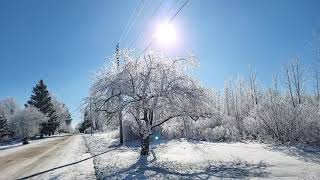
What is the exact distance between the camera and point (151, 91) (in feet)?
66.0

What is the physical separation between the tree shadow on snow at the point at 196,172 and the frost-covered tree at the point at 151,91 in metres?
3.86

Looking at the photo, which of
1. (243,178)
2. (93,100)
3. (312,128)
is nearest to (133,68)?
(93,100)

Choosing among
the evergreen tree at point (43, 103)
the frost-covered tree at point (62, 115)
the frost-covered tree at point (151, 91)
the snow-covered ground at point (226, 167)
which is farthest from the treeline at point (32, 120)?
the snow-covered ground at point (226, 167)

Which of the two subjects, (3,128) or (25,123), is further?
(3,128)

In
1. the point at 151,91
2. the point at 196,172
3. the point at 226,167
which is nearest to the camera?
the point at 196,172

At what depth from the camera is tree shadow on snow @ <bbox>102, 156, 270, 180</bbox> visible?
1335 cm

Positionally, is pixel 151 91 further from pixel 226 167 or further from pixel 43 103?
pixel 43 103

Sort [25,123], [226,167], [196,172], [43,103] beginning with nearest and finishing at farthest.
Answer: [196,172] < [226,167] < [25,123] < [43,103]

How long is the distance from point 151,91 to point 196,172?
272 inches

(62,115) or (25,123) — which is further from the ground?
(62,115)

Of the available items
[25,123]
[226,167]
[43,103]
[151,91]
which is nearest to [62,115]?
[43,103]

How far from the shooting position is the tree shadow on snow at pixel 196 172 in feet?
43.8

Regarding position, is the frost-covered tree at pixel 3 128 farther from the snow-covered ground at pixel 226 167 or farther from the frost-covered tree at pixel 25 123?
the snow-covered ground at pixel 226 167

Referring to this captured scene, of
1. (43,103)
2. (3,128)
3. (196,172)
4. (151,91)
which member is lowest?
(196,172)
